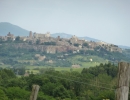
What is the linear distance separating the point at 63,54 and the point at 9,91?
14591cm

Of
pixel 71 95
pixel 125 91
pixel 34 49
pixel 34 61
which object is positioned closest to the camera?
pixel 125 91

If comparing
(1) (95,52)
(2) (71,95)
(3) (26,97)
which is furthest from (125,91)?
(1) (95,52)

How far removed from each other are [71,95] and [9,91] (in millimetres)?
8307

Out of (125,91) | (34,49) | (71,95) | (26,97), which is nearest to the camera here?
(125,91)

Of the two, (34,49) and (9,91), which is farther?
(34,49)

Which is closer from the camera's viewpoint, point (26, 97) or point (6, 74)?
point (26, 97)

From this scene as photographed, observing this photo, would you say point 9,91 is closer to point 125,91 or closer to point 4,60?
point 125,91

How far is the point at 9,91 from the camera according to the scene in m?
39.2

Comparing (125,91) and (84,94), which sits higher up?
(125,91)

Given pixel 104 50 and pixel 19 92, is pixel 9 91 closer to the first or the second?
pixel 19 92

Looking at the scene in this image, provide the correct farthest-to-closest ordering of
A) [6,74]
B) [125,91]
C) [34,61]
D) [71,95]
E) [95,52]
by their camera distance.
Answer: [95,52] → [34,61] → [6,74] → [71,95] → [125,91]

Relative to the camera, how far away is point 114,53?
18462 centimetres

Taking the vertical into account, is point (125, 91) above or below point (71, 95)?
above

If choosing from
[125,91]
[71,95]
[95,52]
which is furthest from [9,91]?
[95,52]
